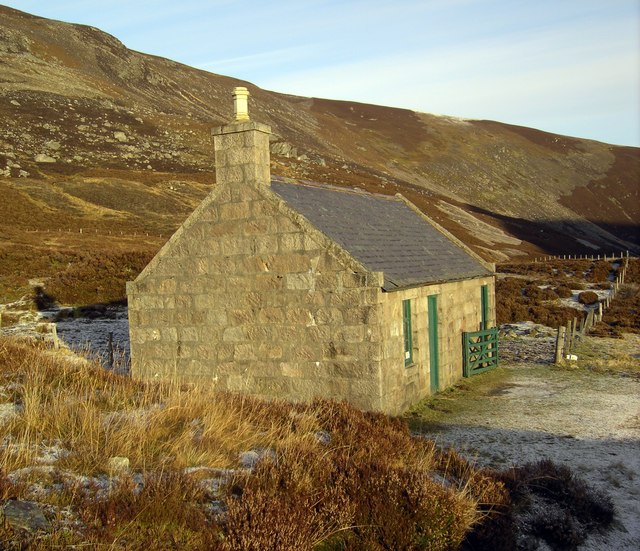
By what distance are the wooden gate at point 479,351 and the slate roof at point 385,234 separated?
177 cm

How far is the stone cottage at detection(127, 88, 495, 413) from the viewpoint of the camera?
12648 mm

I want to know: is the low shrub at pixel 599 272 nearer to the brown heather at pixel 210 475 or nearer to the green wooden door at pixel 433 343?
the green wooden door at pixel 433 343

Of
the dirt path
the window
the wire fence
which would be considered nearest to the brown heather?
the dirt path

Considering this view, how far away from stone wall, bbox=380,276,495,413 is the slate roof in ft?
1.21

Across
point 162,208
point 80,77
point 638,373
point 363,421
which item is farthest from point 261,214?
point 80,77

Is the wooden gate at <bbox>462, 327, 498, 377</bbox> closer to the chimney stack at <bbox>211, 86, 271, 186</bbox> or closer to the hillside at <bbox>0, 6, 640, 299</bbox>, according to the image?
the chimney stack at <bbox>211, 86, 271, 186</bbox>

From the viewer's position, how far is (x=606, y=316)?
29.6 m

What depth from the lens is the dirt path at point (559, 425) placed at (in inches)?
377

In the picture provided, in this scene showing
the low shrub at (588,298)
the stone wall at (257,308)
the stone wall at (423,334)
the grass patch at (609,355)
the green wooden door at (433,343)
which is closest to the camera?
the stone wall at (257,308)

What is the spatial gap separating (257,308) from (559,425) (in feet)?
21.5

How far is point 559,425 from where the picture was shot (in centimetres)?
1285

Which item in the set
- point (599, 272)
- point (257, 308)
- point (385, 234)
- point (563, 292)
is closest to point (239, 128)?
point (257, 308)

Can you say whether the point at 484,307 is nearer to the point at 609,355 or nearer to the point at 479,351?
the point at 479,351

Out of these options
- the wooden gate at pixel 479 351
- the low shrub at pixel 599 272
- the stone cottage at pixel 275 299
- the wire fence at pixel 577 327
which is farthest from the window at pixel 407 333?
the low shrub at pixel 599 272
